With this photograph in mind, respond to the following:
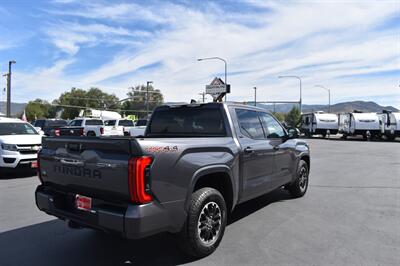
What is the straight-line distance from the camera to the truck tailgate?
3527 mm

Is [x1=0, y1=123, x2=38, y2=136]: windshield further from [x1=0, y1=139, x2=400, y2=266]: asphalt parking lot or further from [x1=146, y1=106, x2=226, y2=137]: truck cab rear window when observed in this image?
[x1=146, y1=106, x2=226, y2=137]: truck cab rear window

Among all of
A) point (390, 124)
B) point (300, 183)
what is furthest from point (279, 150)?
point (390, 124)

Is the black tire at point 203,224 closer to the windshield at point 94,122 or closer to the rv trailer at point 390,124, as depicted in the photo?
the windshield at point 94,122

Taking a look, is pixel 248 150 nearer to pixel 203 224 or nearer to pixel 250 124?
pixel 250 124

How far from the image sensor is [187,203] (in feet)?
13.1

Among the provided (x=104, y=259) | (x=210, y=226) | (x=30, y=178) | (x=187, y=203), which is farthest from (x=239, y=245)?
(x=30, y=178)

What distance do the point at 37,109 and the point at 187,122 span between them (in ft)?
382

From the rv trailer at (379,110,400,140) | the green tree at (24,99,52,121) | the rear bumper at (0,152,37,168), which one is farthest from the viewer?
the green tree at (24,99,52,121)

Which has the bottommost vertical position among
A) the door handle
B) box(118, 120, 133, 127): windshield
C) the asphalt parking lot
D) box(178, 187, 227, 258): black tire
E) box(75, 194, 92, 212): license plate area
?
the asphalt parking lot

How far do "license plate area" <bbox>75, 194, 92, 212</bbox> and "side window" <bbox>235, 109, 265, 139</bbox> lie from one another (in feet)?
7.93

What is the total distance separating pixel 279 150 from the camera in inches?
244

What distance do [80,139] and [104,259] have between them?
1.46m

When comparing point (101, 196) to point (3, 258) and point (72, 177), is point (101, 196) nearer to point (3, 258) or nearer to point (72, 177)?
point (72, 177)

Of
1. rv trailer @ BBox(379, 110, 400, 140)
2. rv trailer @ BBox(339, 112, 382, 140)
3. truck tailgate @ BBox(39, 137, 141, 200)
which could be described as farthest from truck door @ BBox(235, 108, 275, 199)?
rv trailer @ BBox(339, 112, 382, 140)
